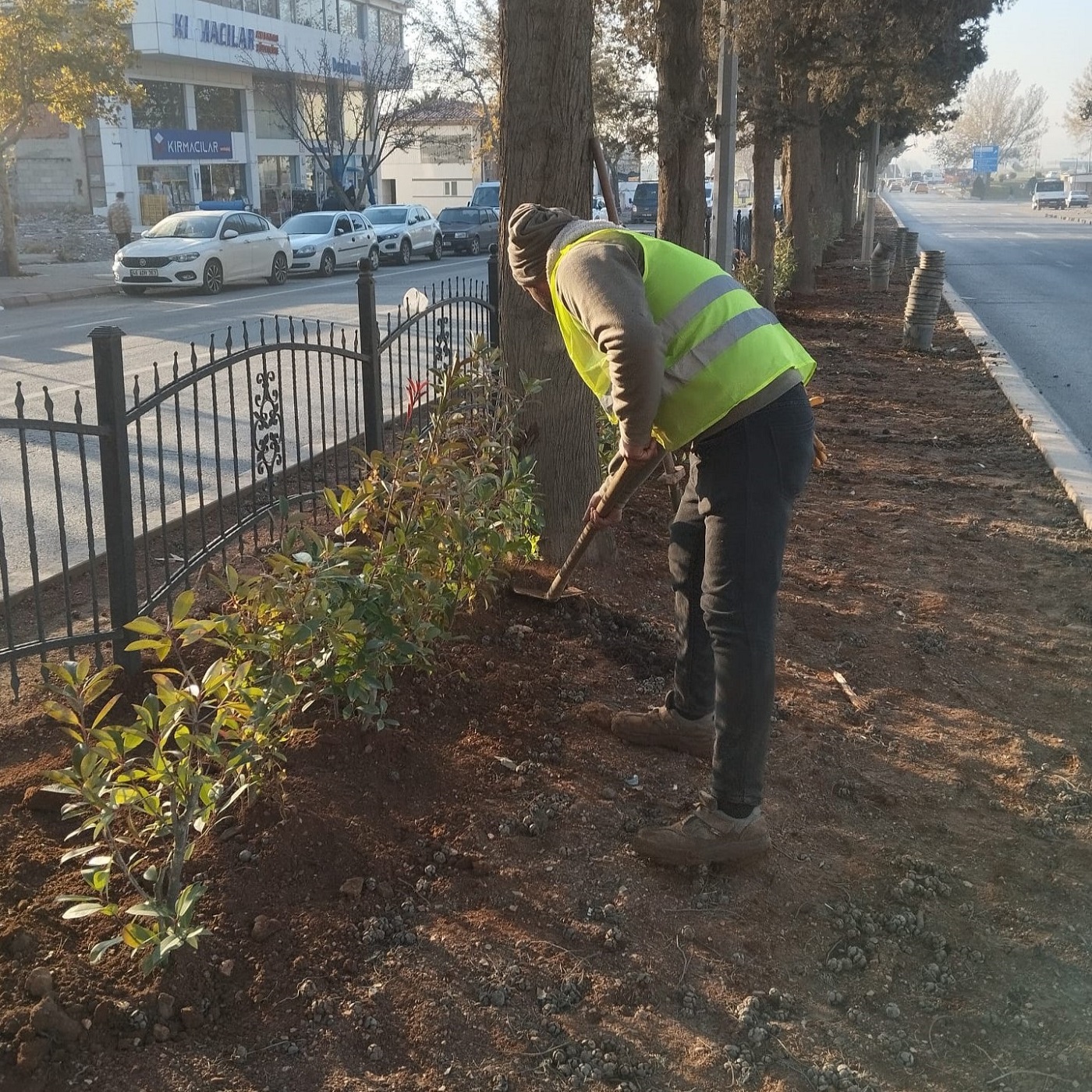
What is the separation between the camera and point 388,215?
3055 centimetres

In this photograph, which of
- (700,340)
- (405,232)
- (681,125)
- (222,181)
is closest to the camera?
(700,340)

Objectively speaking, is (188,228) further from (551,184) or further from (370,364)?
(551,184)

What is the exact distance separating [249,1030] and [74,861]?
735mm

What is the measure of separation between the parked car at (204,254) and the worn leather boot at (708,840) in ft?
63.1

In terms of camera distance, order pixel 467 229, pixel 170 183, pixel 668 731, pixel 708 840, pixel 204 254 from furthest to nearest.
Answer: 1. pixel 170 183
2. pixel 467 229
3. pixel 204 254
4. pixel 668 731
5. pixel 708 840

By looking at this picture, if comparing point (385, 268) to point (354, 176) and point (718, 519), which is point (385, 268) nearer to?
point (354, 176)

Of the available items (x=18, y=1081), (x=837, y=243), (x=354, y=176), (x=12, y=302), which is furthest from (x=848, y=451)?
(x=354, y=176)

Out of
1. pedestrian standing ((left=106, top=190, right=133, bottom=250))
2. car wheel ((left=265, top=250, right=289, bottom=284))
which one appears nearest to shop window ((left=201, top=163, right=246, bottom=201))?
pedestrian standing ((left=106, top=190, right=133, bottom=250))

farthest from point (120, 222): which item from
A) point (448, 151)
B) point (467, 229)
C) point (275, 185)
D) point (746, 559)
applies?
point (448, 151)

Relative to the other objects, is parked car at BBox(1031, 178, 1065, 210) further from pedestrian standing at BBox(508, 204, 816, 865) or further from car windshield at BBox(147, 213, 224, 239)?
pedestrian standing at BBox(508, 204, 816, 865)

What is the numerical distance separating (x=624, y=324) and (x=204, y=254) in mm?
19444

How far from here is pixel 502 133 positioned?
4.76 meters

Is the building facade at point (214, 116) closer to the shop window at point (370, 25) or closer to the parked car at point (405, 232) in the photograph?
the shop window at point (370, 25)

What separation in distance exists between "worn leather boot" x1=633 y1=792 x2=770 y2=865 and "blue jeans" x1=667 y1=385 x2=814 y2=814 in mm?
44
